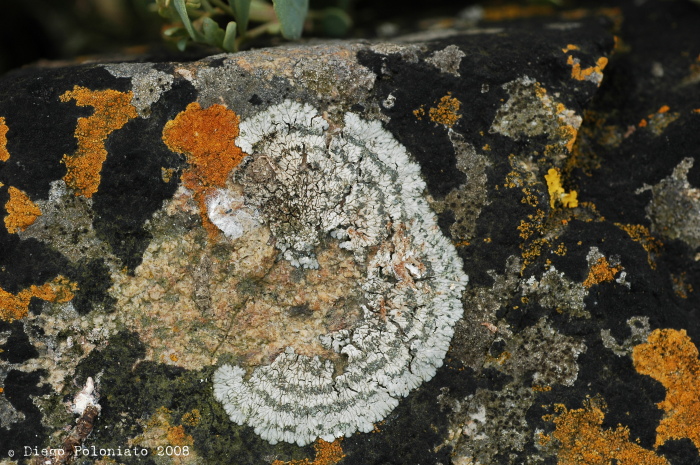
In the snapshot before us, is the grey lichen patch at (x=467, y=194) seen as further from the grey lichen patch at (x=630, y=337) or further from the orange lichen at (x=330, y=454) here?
the orange lichen at (x=330, y=454)

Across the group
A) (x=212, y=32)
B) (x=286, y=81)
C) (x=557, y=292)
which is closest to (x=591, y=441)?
(x=557, y=292)

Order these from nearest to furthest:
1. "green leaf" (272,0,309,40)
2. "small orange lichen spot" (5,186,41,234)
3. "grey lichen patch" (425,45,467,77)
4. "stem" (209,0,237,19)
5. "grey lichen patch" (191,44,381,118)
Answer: "small orange lichen spot" (5,186,41,234), "grey lichen patch" (191,44,381,118), "grey lichen patch" (425,45,467,77), "green leaf" (272,0,309,40), "stem" (209,0,237,19)

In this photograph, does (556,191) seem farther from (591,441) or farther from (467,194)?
(591,441)

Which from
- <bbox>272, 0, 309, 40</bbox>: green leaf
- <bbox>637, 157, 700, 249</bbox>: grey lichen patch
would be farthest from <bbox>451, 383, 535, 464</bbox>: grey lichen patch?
<bbox>272, 0, 309, 40</bbox>: green leaf

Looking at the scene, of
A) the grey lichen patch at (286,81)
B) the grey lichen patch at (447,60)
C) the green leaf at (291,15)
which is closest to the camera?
the grey lichen patch at (286,81)

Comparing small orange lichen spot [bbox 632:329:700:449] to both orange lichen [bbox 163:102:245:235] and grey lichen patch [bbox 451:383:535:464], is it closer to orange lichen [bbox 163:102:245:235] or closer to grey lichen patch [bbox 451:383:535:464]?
grey lichen patch [bbox 451:383:535:464]

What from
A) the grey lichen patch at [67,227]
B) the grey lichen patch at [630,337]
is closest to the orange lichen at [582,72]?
the grey lichen patch at [630,337]
